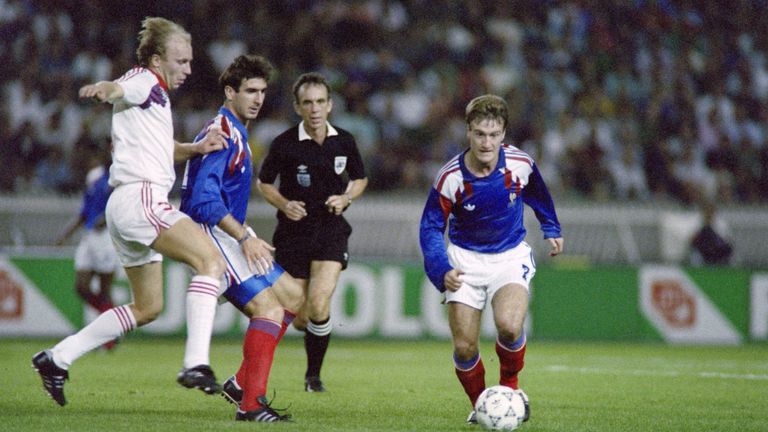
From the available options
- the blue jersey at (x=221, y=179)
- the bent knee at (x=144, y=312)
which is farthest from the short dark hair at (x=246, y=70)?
the bent knee at (x=144, y=312)

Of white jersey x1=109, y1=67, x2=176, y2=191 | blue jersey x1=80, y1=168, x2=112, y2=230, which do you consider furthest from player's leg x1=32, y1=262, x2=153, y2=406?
blue jersey x1=80, y1=168, x2=112, y2=230

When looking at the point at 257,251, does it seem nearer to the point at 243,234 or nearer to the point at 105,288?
the point at 243,234

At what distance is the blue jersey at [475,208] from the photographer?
25.1ft

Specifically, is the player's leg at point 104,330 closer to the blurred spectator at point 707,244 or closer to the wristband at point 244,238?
the wristband at point 244,238

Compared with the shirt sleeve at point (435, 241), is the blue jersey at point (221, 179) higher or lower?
higher

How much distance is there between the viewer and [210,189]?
7211 millimetres

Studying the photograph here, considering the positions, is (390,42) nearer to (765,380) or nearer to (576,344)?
(576,344)

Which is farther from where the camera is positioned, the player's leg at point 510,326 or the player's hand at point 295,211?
the player's hand at point 295,211

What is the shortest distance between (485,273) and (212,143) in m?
1.91

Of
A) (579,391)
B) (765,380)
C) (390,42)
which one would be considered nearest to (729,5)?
(390,42)

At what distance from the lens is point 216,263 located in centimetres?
705

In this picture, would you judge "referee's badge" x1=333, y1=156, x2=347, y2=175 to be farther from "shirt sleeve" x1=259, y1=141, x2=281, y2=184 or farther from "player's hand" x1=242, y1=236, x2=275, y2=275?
"player's hand" x1=242, y1=236, x2=275, y2=275

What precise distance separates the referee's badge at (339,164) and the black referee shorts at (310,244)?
1.28ft

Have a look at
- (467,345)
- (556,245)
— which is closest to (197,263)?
(467,345)
